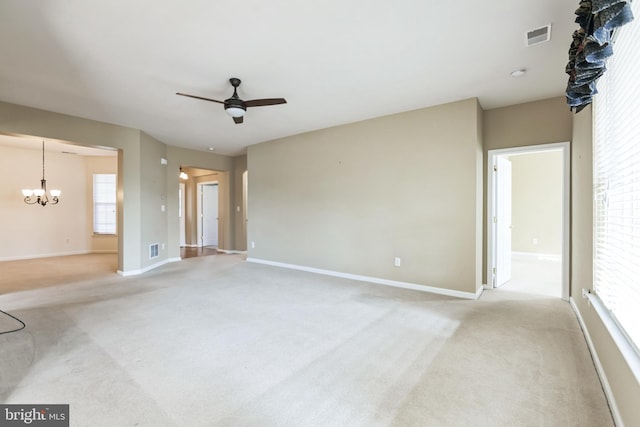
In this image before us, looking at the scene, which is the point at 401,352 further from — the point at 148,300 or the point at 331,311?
the point at 148,300

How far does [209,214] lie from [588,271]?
9.00 m

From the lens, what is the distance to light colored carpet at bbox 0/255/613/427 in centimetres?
172

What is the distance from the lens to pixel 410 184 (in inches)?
174

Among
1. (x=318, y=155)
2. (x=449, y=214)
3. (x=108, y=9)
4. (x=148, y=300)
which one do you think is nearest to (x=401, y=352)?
(x=449, y=214)

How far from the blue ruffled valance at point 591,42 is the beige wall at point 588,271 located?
1215 mm

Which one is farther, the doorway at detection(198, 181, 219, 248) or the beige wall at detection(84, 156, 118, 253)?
the doorway at detection(198, 181, 219, 248)

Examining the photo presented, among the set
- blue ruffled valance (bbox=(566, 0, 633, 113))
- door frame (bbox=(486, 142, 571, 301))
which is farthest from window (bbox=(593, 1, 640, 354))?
door frame (bbox=(486, 142, 571, 301))

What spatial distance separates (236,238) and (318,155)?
394 cm

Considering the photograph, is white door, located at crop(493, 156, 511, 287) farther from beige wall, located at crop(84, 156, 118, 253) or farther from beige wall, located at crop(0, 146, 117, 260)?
beige wall, located at crop(0, 146, 117, 260)

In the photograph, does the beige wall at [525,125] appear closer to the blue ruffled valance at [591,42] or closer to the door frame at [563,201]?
the door frame at [563,201]

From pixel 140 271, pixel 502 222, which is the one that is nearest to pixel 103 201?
pixel 140 271

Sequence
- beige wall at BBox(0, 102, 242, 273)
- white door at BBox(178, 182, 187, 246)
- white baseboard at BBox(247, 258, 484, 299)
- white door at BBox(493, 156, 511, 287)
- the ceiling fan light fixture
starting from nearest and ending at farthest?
the ceiling fan light fixture
white baseboard at BBox(247, 258, 484, 299)
beige wall at BBox(0, 102, 242, 273)
white door at BBox(493, 156, 511, 287)
white door at BBox(178, 182, 187, 246)

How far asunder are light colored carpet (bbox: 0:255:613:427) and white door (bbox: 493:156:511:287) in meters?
0.76

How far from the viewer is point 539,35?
2484mm
